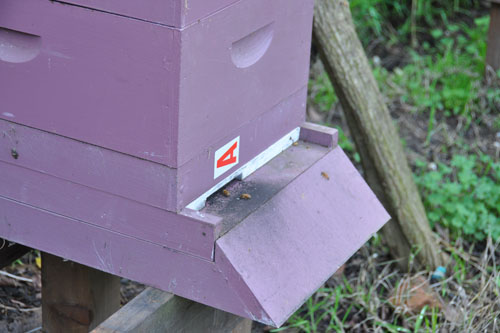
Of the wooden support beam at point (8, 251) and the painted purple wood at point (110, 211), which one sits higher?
the painted purple wood at point (110, 211)

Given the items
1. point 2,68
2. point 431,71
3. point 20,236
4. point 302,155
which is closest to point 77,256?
point 20,236

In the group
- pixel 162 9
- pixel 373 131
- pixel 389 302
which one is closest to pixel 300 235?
pixel 162 9

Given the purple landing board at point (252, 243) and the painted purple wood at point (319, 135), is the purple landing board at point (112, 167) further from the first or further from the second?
the painted purple wood at point (319, 135)

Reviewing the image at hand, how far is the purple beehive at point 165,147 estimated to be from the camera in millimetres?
1331

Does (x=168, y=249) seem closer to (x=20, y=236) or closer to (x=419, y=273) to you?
(x=20, y=236)

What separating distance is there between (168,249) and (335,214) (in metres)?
0.45

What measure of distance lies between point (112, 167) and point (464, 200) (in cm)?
229

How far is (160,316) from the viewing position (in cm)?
162

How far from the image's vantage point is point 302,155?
182 cm

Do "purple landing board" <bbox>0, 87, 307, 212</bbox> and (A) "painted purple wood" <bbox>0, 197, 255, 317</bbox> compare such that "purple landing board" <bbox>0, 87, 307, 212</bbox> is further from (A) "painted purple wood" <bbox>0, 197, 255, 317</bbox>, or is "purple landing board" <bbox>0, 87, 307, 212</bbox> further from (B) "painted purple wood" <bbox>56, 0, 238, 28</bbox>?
(B) "painted purple wood" <bbox>56, 0, 238, 28</bbox>

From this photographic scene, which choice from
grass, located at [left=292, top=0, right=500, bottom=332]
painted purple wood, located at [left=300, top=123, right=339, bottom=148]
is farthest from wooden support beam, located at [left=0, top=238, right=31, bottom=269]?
grass, located at [left=292, top=0, right=500, bottom=332]

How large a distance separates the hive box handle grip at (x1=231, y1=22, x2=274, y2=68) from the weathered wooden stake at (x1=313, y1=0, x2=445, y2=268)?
91 centimetres

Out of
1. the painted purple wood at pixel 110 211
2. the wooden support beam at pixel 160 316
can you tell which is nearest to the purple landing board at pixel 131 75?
the painted purple wood at pixel 110 211

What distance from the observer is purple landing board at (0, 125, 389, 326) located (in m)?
1.46
